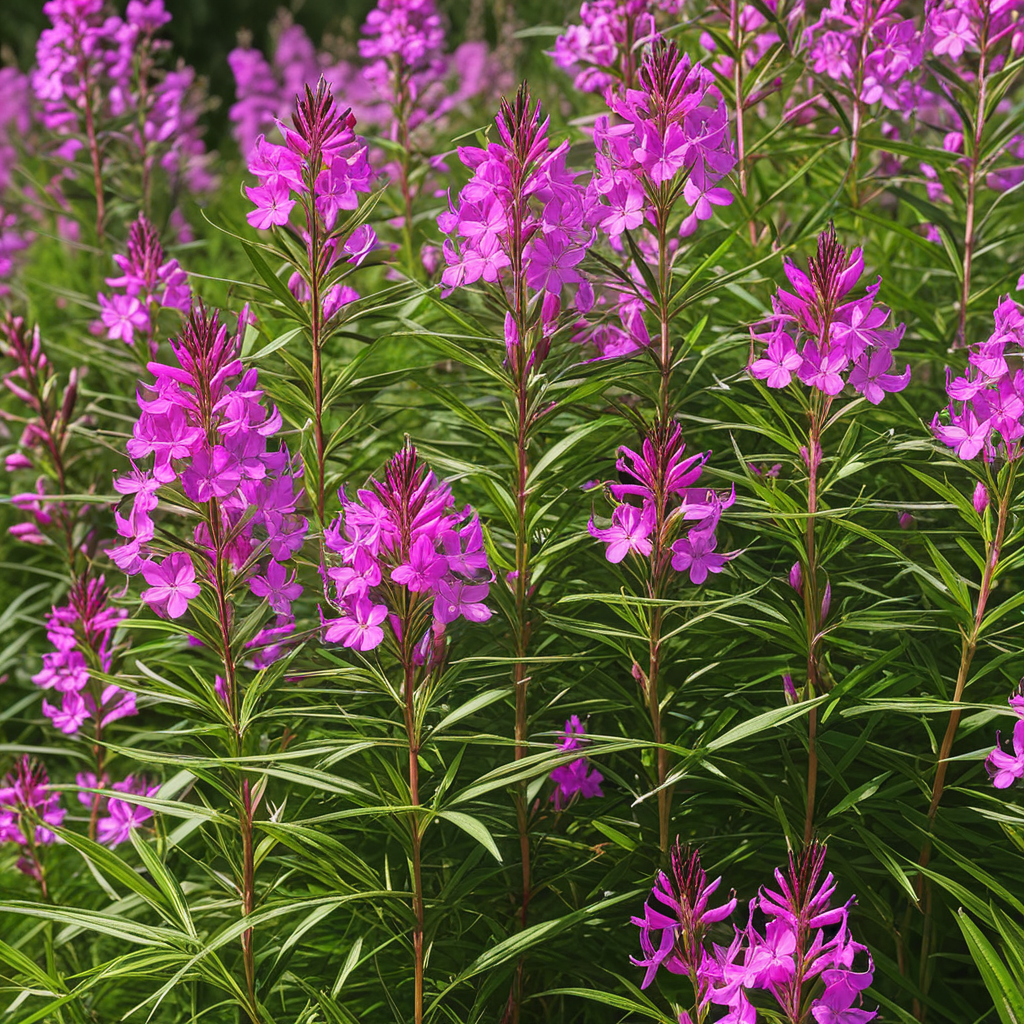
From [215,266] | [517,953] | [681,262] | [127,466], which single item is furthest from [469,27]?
[517,953]

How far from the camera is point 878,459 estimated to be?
6.15 feet

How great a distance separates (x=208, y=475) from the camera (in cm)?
167

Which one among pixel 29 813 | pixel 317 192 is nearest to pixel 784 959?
pixel 317 192

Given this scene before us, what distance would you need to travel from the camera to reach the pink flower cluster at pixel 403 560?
1.59 metres

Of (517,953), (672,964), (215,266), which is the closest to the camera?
(672,964)

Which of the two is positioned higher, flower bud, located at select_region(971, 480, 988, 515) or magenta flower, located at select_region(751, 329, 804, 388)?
magenta flower, located at select_region(751, 329, 804, 388)

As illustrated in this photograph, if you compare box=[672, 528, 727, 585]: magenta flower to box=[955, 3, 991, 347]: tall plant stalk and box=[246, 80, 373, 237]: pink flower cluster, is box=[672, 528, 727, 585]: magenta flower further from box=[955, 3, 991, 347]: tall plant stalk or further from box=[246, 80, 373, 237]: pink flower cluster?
box=[955, 3, 991, 347]: tall plant stalk

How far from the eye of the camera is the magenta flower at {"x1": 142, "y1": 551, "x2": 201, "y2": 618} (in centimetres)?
175

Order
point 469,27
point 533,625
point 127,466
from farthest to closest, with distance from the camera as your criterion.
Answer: point 469,27 → point 127,466 → point 533,625

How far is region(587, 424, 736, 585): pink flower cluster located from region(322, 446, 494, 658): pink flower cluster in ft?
0.81

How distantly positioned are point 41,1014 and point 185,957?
0.32 metres

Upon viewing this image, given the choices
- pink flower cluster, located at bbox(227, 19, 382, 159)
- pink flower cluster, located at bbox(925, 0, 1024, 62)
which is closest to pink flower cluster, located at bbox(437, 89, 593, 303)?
pink flower cluster, located at bbox(925, 0, 1024, 62)

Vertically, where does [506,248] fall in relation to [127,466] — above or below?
above

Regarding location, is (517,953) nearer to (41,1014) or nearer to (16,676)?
(41,1014)
